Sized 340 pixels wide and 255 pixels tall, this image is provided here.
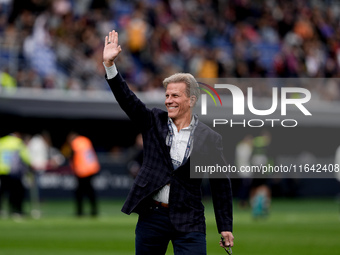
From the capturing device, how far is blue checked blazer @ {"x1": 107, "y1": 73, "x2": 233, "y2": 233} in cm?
666

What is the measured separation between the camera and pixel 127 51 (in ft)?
93.5

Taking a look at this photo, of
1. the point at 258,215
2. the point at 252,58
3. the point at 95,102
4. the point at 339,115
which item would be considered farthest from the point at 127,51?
the point at 258,215

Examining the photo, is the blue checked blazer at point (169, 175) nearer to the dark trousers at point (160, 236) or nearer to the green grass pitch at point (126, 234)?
the dark trousers at point (160, 236)

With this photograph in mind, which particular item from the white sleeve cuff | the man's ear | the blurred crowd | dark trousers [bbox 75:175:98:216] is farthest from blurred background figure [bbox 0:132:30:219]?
the white sleeve cuff

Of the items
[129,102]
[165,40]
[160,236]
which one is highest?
[165,40]

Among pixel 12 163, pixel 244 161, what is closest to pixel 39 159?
pixel 12 163

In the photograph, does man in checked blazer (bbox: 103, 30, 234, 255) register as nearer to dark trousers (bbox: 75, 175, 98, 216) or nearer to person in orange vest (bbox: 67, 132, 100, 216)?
dark trousers (bbox: 75, 175, 98, 216)

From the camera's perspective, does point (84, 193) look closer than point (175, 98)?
No

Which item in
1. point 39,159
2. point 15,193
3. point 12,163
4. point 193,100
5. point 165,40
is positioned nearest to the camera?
point 193,100

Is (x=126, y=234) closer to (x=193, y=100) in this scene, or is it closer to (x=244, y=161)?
(x=193, y=100)

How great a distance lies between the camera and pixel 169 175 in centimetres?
670

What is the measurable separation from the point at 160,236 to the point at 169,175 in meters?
0.50

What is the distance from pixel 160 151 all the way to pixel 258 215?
1457 cm

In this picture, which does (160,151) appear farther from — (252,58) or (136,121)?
(252,58)
